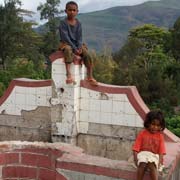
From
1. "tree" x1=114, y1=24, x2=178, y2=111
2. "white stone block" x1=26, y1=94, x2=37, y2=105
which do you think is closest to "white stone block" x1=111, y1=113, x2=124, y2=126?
"white stone block" x1=26, y1=94, x2=37, y2=105

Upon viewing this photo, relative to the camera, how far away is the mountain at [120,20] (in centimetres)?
10406

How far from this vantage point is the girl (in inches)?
158

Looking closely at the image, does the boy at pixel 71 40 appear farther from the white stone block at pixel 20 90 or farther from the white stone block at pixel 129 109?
the white stone block at pixel 20 90

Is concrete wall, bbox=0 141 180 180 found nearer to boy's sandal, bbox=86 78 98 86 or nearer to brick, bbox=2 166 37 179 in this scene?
brick, bbox=2 166 37 179

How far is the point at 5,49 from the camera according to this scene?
24094 mm

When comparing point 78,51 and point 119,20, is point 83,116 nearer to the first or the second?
point 78,51

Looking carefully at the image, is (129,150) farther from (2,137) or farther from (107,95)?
(2,137)

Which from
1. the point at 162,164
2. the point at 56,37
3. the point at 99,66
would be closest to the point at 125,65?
the point at 99,66

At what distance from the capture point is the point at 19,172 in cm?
462

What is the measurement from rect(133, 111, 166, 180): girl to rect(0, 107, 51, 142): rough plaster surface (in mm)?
2654

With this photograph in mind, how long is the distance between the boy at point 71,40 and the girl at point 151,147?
2.27 m

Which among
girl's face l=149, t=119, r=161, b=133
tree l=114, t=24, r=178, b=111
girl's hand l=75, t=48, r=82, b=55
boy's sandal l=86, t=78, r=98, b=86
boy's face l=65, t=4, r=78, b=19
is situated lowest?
tree l=114, t=24, r=178, b=111

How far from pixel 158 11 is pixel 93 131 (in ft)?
424

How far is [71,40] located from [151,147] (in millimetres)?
2632
